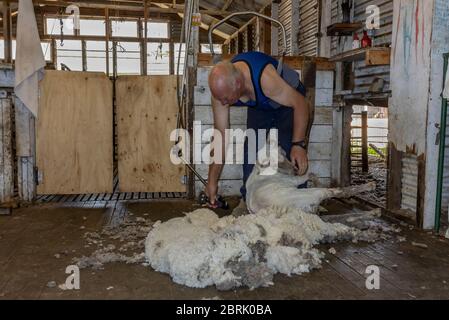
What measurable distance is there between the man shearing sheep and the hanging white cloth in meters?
1.79

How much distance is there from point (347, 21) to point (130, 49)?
911cm

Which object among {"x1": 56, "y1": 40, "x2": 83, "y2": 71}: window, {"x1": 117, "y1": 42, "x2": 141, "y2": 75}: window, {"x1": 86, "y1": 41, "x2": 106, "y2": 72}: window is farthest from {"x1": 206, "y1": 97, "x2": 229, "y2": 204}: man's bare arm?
{"x1": 56, "y1": 40, "x2": 83, "y2": 71}: window

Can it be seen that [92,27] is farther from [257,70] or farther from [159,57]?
[257,70]

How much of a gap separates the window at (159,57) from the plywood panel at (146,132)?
27.6ft

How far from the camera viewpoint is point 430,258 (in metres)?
2.76

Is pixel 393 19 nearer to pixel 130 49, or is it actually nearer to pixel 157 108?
pixel 157 108

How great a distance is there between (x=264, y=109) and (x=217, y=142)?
52cm

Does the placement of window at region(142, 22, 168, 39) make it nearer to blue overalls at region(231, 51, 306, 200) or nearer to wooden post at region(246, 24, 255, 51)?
wooden post at region(246, 24, 255, 51)

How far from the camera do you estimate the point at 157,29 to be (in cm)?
1305

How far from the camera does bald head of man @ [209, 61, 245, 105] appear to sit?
3.00 m

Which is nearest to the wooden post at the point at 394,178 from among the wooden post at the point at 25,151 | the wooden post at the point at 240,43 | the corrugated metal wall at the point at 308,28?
the corrugated metal wall at the point at 308,28

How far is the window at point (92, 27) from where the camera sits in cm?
1237

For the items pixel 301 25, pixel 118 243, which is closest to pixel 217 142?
pixel 118 243
